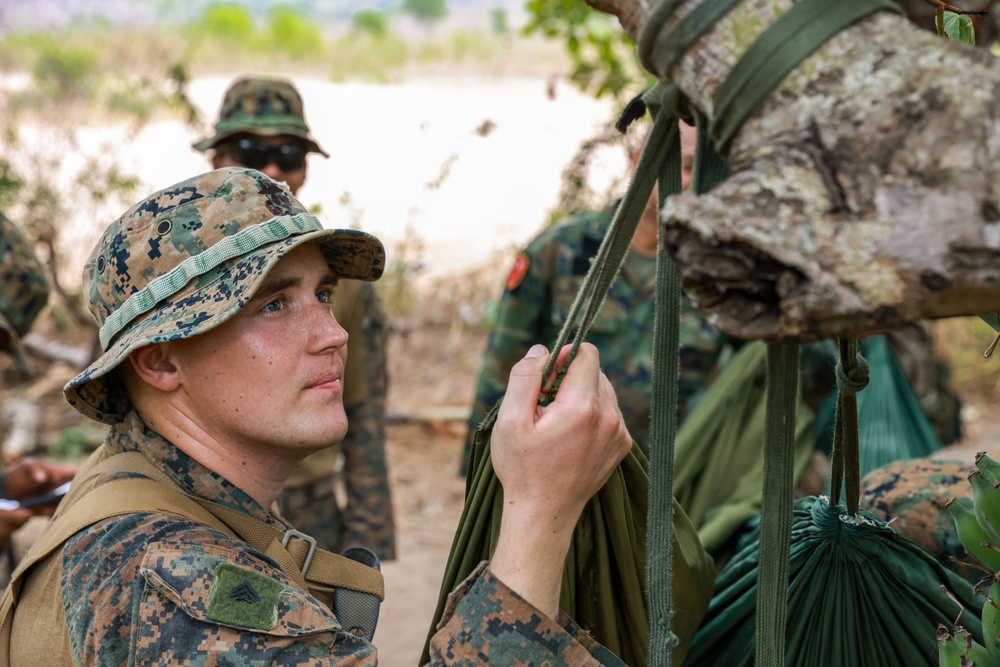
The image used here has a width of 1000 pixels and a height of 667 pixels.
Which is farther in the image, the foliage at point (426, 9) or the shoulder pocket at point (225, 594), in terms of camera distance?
the foliage at point (426, 9)

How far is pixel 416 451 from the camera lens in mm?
6352

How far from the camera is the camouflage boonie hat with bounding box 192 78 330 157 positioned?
11.3 ft

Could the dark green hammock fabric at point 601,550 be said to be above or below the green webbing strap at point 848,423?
below

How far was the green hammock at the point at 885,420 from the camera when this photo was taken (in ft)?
9.78

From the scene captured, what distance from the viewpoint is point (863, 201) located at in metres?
0.79

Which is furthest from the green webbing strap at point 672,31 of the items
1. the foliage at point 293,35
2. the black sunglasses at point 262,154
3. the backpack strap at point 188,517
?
the foliage at point 293,35

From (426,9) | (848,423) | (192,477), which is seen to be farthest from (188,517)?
(426,9)

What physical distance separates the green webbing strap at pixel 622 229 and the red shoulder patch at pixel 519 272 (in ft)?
7.13

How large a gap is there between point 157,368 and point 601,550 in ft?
2.51

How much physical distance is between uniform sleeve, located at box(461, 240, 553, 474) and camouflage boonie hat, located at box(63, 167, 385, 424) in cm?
173

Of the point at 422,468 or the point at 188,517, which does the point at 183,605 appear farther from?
the point at 422,468

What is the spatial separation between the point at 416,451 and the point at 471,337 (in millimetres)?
1677

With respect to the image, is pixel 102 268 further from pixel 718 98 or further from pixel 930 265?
pixel 930 265

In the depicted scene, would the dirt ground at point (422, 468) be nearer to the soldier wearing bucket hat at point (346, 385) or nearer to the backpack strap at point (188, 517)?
the soldier wearing bucket hat at point (346, 385)
